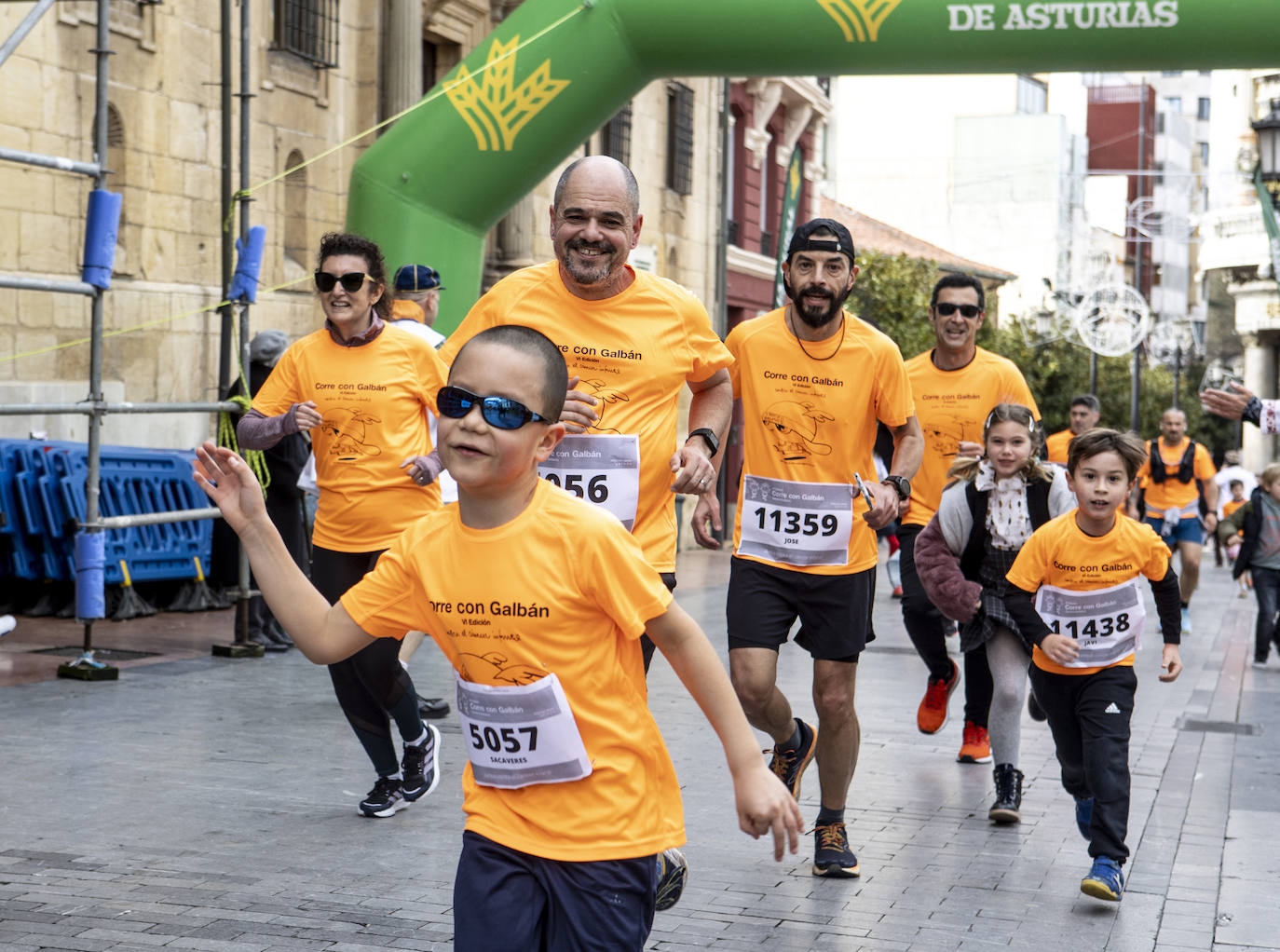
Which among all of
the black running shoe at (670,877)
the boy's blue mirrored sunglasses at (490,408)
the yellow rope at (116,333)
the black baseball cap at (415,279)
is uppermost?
the black baseball cap at (415,279)

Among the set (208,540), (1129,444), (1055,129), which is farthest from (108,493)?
(1055,129)

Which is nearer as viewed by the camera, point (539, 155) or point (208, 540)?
point (539, 155)

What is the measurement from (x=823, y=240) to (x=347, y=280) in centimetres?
193

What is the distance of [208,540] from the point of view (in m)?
12.9

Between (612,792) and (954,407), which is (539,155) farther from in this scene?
(612,792)

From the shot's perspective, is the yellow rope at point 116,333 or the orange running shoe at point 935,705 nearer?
the orange running shoe at point 935,705

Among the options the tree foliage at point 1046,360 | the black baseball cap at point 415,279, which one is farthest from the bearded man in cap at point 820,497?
the tree foliage at point 1046,360

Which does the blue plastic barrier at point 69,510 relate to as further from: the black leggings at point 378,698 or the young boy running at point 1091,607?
the young boy running at point 1091,607

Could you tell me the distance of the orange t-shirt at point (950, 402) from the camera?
8031 mm

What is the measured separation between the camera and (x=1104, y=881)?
5359 mm

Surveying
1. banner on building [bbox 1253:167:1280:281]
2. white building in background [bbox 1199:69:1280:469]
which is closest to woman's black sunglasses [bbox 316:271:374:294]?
banner on building [bbox 1253:167:1280:281]

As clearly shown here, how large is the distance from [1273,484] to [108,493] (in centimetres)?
846

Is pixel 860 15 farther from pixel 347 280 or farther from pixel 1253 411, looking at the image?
pixel 347 280

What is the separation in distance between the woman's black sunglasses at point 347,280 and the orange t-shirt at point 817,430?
1.59m
